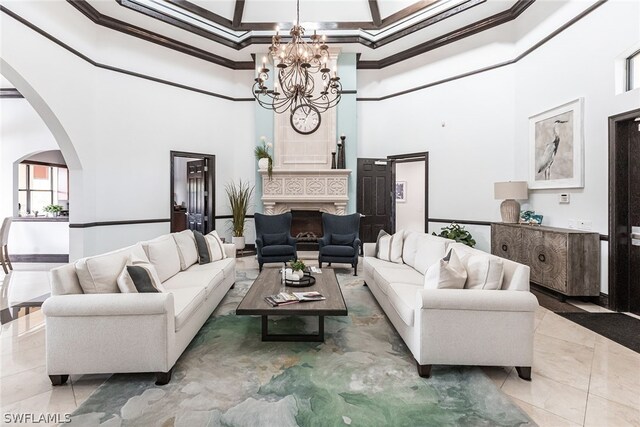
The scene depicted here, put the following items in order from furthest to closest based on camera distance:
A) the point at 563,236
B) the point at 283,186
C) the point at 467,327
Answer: the point at 283,186
the point at 563,236
the point at 467,327

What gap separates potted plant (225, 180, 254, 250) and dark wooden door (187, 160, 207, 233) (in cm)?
56

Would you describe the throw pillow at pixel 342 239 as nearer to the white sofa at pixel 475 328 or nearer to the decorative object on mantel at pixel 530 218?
the decorative object on mantel at pixel 530 218

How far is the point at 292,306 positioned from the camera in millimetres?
2678

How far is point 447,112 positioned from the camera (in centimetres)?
614

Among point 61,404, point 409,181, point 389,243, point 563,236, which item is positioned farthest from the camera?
point 409,181

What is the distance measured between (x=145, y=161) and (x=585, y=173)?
266 inches

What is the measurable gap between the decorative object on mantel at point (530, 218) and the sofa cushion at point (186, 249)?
183 inches

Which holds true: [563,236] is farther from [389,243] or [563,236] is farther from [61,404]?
[61,404]

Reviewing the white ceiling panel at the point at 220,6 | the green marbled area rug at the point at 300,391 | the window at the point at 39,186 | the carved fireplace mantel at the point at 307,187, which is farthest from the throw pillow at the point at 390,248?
the window at the point at 39,186

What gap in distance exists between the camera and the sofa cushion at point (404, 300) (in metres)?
2.45

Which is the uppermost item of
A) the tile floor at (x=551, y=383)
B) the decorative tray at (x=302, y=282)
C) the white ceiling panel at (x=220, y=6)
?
the white ceiling panel at (x=220, y=6)

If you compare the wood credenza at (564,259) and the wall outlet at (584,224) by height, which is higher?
the wall outlet at (584,224)

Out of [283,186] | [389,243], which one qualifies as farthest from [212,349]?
[283,186]

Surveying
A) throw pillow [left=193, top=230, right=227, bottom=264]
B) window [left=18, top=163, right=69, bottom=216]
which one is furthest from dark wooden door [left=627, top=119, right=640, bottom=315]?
window [left=18, top=163, right=69, bottom=216]
